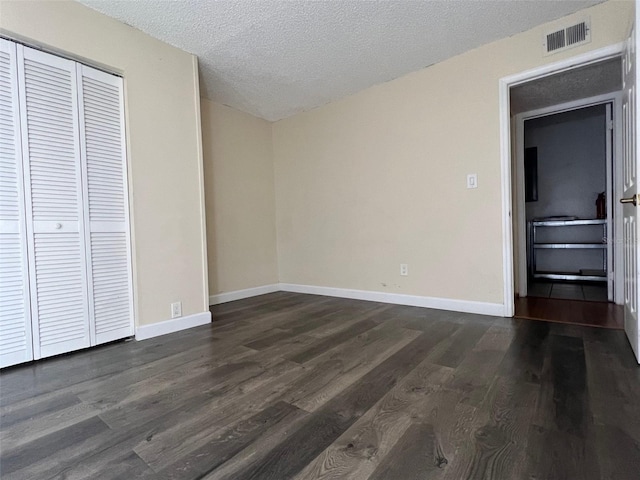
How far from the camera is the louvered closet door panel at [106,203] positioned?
2.20 m

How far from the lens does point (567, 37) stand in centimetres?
232

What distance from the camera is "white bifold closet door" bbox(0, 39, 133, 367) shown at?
6.19 feet

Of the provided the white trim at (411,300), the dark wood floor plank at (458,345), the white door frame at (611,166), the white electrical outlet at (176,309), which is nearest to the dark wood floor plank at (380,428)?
the dark wood floor plank at (458,345)

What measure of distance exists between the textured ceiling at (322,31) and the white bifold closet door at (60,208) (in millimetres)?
631

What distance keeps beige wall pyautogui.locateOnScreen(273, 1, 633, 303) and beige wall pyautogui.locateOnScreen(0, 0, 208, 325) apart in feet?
5.21

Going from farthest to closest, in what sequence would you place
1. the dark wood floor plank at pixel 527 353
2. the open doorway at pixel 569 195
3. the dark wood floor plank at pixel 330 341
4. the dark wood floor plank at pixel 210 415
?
1. the open doorway at pixel 569 195
2. the dark wood floor plank at pixel 330 341
3. the dark wood floor plank at pixel 527 353
4. the dark wood floor plank at pixel 210 415

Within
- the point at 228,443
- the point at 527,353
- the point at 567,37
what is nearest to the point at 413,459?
the point at 228,443

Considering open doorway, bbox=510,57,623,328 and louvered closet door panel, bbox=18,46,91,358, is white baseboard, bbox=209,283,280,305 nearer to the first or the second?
louvered closet door panel, bbox=18,46,91,358

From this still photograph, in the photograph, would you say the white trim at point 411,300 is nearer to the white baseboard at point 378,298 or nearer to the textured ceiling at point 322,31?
the white baseboard at point 378,298

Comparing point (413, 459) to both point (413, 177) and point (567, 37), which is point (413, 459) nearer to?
point (413, 177)

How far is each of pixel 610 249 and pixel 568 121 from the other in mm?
2672

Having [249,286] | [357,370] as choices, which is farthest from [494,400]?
[249,286]

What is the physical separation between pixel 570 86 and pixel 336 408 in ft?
11.5

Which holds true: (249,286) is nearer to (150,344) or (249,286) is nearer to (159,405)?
(150,344)
